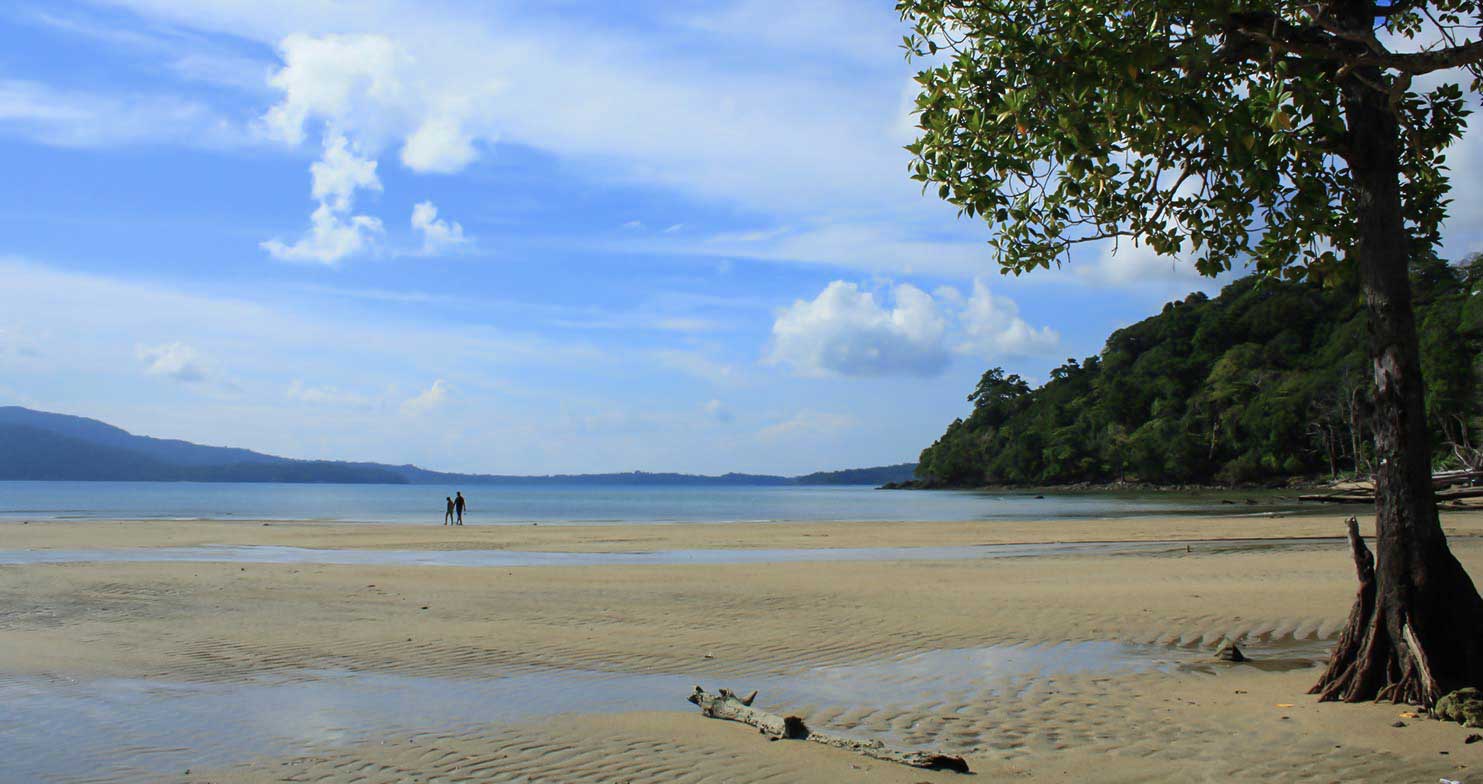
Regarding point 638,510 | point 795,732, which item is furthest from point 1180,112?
point 638,510

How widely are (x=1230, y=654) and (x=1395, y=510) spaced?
3.03m

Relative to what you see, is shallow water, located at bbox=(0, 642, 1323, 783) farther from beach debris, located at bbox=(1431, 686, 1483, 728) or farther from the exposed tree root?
beach debris, located at bbox=(1431, 686, 1483, 728)

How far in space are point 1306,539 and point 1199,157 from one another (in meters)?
23.1

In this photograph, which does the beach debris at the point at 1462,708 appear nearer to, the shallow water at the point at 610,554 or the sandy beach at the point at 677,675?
the sandy beach at the point at 677,675

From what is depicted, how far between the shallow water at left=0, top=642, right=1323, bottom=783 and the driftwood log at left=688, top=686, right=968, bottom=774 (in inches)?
19.4

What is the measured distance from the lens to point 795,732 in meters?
7.23

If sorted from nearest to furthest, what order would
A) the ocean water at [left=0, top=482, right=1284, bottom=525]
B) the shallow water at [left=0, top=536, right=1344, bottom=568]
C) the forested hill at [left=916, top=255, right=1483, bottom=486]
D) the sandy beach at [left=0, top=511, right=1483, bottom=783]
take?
the sandy beach at [left=0, top=511, right=1483, bottom=783] → the shallow water at [left=0, top=536, right=1344, bottom=568] → the ocean water at [left=0, top=482, right=1284, bottom=525] → the forested hill at [left=916, top=255, right=1483, bottom=486]

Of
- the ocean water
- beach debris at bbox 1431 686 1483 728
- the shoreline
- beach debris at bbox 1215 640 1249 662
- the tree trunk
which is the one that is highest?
the tree trunk

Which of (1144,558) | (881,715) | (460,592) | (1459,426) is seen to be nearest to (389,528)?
(460,592)

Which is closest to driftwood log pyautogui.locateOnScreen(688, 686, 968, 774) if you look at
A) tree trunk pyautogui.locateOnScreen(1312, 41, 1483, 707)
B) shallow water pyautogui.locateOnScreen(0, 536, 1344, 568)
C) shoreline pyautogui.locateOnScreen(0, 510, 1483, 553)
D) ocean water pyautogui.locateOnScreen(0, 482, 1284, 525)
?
tree trunk pyautogui.locateOnScreen(1312, 41, 1483, 707)

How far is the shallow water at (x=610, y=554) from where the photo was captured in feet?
82.6

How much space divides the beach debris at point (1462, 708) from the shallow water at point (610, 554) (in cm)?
1778

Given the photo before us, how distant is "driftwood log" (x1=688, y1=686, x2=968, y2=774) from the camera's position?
6359mm

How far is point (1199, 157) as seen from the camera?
8836mm
